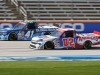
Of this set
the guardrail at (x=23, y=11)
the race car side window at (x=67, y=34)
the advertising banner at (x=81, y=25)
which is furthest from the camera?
the guardrail at (x=23, y=11)

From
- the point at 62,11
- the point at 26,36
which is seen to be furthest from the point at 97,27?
the point at 26,36

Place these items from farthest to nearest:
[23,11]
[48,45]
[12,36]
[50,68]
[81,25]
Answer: [23,11] → [81,25] → [12,36] → [48,45] → [50,68]

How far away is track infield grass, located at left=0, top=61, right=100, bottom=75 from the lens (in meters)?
13.5

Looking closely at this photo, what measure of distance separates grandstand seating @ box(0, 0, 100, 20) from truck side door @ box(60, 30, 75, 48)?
49.9 feet

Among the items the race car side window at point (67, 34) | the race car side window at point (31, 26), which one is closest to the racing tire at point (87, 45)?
the race car side window at point (67, 34)

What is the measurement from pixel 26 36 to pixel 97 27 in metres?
7.99

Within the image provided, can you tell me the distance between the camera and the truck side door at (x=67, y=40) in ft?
72.4

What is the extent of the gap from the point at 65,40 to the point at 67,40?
0.35 feet

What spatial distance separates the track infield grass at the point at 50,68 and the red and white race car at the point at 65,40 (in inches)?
200

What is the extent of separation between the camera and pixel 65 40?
72.5ft

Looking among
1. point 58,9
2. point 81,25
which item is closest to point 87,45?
point 81,25

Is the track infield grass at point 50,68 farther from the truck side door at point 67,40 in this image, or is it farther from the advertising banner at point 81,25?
the advertising banner at point 81,25

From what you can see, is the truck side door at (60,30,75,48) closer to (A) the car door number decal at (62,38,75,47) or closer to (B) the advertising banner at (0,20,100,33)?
(A) the car door number decal at (62,38,75,47)

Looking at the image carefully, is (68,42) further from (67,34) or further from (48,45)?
(48,45)
